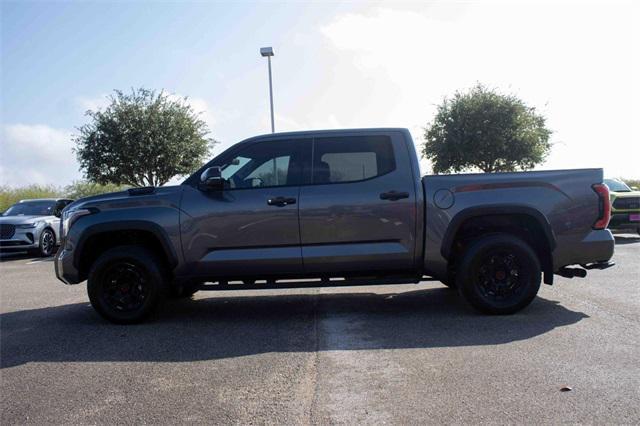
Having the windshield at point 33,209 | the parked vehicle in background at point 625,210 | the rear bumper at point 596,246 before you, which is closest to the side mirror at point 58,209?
the windshield at point 33,209

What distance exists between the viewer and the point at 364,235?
559 cm

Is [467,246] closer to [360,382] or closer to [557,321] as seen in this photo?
→ [557,321]

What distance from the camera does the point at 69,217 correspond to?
5.94m

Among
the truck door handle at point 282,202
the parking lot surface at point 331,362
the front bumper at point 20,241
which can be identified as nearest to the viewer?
the parking lot surface at point 331,362

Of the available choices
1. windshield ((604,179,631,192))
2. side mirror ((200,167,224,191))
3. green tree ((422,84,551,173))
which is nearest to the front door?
side mirror ((200,167,224,191))

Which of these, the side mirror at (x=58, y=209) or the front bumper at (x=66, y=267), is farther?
the side mirror at (x=58, y=209)

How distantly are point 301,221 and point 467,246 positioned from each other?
186 cm

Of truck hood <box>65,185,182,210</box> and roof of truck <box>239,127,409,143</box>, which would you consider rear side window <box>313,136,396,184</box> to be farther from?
truck hood <box>65,185,182,210</box>

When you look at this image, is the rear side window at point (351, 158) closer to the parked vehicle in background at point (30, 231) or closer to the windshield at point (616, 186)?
the parked vehicle in background at point (30, 231)

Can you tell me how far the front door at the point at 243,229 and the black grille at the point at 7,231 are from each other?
1062cm

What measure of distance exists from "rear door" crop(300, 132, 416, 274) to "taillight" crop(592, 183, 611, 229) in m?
2.00

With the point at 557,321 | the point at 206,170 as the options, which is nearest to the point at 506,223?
the point at 557,321

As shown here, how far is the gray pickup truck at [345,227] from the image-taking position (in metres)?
5.59

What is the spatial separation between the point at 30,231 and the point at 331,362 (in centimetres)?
1240
